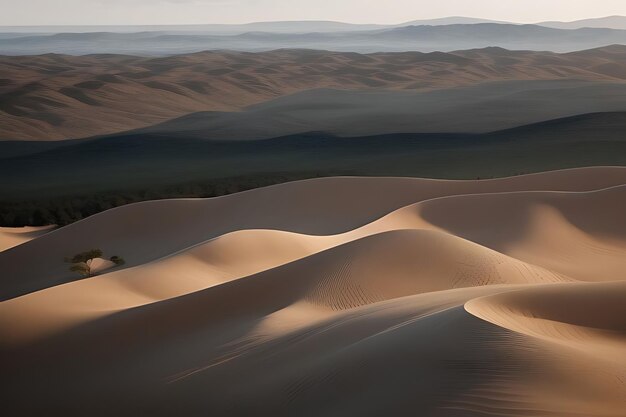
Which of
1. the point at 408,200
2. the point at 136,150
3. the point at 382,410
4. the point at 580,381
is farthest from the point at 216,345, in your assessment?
the point at 136,150

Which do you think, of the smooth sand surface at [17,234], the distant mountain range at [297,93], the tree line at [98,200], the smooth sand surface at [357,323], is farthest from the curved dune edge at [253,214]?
the distant mountain range at [297,93]

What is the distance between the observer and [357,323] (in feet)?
33.7

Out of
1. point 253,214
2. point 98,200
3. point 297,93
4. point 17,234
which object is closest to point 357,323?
point 253,214

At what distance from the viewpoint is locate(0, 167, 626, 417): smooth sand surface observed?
757cm

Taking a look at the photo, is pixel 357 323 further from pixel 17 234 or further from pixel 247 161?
pixel 247 161

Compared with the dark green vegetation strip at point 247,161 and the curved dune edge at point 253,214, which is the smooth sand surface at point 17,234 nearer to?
the dark green vegetation strip at point 247,161

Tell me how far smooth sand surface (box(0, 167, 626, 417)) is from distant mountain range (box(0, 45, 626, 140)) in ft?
116

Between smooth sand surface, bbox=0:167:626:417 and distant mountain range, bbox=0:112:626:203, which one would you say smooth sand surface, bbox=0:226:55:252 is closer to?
smooth sand surface, bbox=0:167:626:417

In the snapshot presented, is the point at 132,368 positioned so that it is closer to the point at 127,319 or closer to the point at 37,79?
the point at 127,319

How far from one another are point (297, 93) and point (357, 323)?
233 ft

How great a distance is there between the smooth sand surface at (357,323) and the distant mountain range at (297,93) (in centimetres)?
3542

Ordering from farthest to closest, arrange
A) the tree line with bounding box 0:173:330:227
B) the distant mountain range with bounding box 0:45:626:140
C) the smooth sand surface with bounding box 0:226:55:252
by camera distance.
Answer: the distant mountain range with bounding box 0:45:626:140
the tree line with bounding box 0:173:330:227
the smooth sand surface with bounding box 0:226:55:252

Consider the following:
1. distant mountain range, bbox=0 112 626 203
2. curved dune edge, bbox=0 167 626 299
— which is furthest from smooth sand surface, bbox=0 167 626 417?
distant mountain range, bbox=0 112 626 203

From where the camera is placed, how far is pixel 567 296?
32.2 feet
